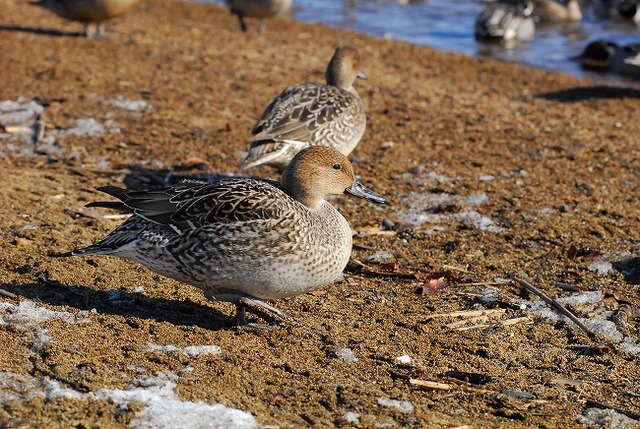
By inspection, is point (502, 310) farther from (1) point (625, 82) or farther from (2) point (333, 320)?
(1) point (625, 82)

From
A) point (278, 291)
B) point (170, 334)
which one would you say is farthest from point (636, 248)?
point (170, 334)

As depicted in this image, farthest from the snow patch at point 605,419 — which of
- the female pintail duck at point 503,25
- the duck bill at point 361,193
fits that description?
the female pintail duck at point 503,25

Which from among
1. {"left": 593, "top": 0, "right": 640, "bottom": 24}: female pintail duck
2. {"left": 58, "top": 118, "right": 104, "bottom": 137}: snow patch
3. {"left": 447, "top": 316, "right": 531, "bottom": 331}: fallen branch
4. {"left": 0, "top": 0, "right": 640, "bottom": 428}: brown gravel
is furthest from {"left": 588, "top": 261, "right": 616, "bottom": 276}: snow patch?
{"left": 593, "top": 0, "right": 640, "bottom": 24}: female pintail duck

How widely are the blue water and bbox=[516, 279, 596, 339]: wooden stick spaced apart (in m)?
7.98

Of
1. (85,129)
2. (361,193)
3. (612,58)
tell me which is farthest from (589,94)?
(361,193)

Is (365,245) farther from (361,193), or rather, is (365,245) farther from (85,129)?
(85,129)

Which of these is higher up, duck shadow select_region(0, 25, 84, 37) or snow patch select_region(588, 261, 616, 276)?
snow patch select_region(588, 261, 616, 276)

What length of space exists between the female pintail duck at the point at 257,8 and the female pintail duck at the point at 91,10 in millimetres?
1990

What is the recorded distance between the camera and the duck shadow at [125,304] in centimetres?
455

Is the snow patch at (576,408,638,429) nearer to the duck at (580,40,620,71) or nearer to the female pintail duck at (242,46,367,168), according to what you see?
the female pintail duck at (242,46,367,168)

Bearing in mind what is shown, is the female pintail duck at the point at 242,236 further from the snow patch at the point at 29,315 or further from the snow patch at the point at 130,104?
the snow patch at the point at 130,104

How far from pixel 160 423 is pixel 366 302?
70.8 inches

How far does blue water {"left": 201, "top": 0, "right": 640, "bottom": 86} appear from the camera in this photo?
45.8 ft

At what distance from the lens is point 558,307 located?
196 inches
